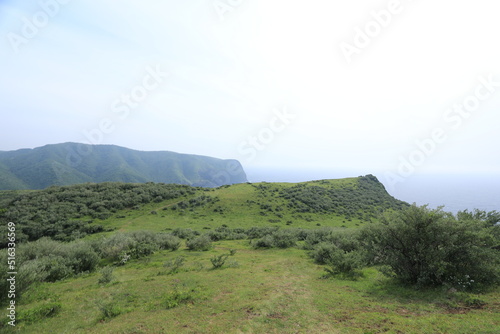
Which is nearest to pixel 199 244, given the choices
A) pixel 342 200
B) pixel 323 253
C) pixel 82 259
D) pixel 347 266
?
Result: pixel 82 259

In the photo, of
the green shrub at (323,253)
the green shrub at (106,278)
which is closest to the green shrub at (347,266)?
the green shrub at (323,253)

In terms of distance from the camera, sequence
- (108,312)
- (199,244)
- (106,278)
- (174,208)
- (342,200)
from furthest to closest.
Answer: (342,200)
(174,208)
(199,244)
(106,278)
(108,312)

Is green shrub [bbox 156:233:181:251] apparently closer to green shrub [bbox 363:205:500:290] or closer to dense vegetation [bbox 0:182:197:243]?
green shrub [bbox 363:205:500:290]

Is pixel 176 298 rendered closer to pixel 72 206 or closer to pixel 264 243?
pixel 264 243

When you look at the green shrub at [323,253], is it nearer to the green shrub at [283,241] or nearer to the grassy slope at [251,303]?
the grassy slope at [251,303]

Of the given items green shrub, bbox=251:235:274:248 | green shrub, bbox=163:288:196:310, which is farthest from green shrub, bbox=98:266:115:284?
green shrub, bbox=251:235:274:248

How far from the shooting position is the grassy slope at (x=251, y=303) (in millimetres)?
7836

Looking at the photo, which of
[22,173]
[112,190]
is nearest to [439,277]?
[112,190]

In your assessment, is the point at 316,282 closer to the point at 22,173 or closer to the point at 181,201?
the point at 181,201

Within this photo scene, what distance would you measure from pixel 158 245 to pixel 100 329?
17708 mm

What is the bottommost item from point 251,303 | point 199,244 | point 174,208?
point 174,208

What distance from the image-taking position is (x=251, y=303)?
999 centimetres

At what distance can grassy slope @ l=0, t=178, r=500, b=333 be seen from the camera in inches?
309

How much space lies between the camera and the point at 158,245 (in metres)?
24.9
